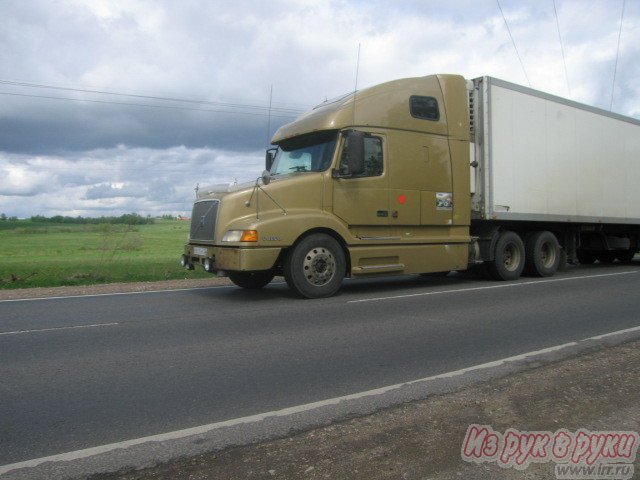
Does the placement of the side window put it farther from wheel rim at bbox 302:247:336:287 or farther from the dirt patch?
the dirt patch

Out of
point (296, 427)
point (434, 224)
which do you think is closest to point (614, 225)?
point (434, 224)

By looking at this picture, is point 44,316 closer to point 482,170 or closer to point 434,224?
point 434,224

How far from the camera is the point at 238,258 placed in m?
8.27

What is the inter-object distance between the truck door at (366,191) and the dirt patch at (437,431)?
16.5ft

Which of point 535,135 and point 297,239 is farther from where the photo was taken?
point 535,135

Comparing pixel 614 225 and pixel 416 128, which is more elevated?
pixel 416 128

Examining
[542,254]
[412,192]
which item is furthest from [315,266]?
[542,254]

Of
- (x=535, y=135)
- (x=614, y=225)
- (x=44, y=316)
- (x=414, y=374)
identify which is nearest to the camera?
(x=414, y=374)

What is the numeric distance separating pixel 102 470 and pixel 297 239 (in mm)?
6060

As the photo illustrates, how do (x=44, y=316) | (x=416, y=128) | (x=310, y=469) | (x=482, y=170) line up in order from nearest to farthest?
(x=310, y=469)
(x=44, y=316)
(x=416, y=128)
(x=482, y=170)

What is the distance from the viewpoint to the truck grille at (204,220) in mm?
8805

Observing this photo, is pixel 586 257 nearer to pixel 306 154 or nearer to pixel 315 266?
pixel 306 154

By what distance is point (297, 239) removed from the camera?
28.8 feet

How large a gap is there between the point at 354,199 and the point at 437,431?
620cm
